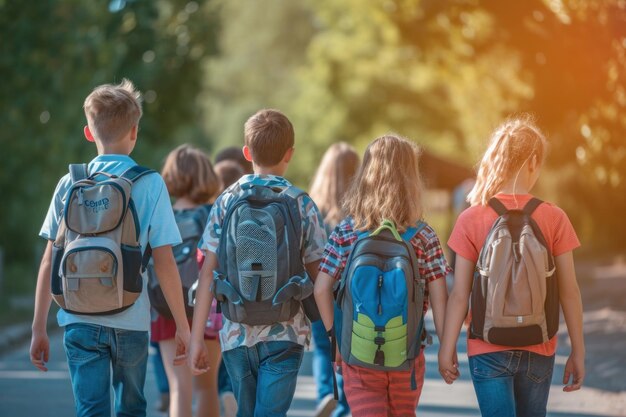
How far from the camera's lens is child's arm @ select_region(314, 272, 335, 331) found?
5.23 meters

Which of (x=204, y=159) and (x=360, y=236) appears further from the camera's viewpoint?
(x=204, y=159)

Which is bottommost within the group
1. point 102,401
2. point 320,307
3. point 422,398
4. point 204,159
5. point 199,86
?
point 422,398

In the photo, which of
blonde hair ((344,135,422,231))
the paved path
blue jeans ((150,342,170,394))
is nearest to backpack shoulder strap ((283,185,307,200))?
blonde hair ((344,135,422,231))

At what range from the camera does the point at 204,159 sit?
7320mm

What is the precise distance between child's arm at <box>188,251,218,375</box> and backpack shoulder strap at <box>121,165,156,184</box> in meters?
0.52

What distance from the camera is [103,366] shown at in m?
5.00

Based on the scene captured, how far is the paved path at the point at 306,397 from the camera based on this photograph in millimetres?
8778

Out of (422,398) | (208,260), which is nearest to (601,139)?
(422,398)

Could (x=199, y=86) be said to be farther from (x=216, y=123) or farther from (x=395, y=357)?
(x=216, y=123)

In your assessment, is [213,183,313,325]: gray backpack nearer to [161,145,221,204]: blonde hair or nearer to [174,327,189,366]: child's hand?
[174,327,189,366]: child's hand

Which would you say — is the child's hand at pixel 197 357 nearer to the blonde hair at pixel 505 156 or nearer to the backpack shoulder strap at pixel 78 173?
the backpack shoulder strap at pixel 78 173

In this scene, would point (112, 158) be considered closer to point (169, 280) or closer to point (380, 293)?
point (169, 280)

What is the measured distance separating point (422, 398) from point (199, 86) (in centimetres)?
2758

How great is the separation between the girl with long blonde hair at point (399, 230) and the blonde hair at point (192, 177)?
2050mm
